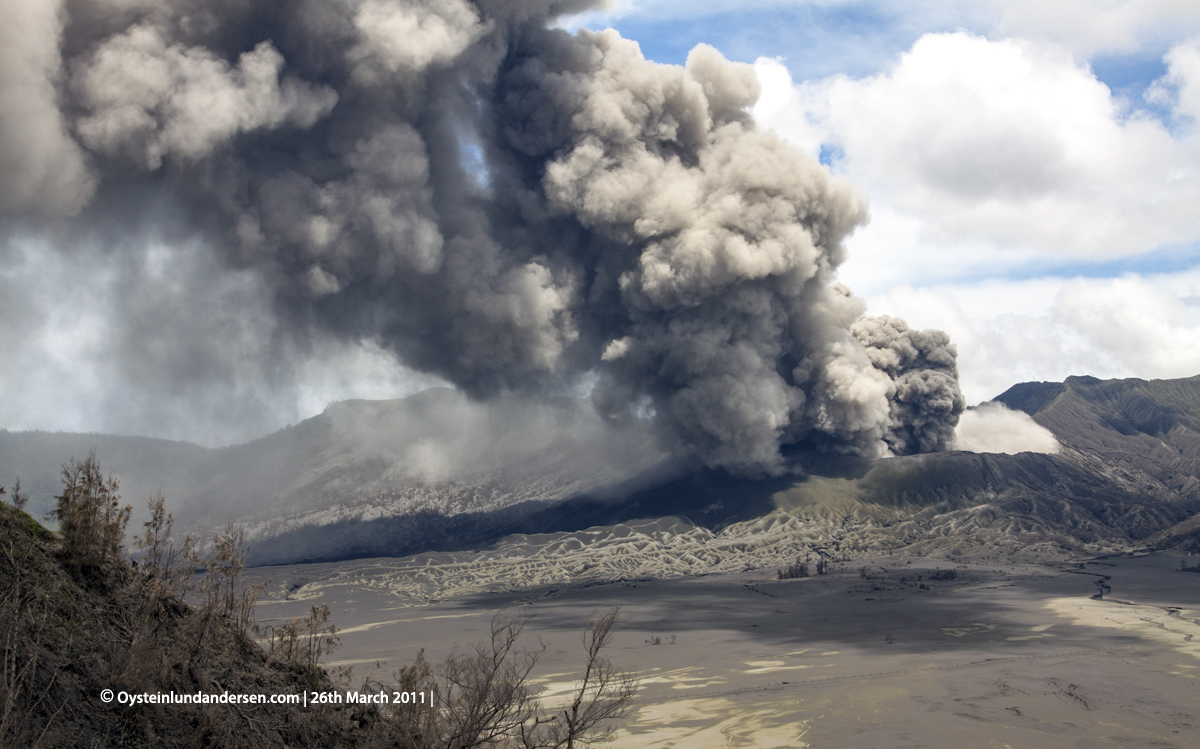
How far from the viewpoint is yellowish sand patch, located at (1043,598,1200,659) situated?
3866 centimetres

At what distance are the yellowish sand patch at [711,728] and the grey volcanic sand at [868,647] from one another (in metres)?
0.10

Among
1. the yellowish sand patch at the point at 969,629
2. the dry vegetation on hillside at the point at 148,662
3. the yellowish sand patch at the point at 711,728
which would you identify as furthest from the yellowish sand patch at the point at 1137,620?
the dry vegetation on hillside at the point at 148,662

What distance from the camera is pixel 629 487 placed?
106 meters

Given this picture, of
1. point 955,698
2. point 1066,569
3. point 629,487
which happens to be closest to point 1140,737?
point 955,698

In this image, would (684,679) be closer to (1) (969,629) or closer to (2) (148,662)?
(1) (969,629)

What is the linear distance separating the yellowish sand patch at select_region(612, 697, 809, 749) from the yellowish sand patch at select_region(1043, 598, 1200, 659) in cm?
2309

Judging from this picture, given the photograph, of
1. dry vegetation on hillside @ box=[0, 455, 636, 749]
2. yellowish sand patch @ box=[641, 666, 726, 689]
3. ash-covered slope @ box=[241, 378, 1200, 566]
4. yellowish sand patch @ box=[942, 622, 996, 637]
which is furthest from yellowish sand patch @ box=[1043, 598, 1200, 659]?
dry vegetation on hillside @ box=[0, 455, 636, 749]

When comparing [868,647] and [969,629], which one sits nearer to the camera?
[868,647]

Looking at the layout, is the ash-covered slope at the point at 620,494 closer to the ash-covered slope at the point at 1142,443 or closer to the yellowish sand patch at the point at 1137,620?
the ash-covered slope at the point at 1142,443

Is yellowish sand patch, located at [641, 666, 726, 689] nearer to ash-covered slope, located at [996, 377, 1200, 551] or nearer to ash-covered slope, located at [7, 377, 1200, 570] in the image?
ash-covered slope, located at [7, 377, 1200, 570]

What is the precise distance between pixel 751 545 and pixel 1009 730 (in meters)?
63.5

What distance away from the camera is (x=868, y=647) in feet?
132

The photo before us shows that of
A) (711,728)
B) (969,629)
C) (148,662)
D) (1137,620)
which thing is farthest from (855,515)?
(148,662)

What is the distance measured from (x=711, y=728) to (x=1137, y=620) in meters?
35.7
